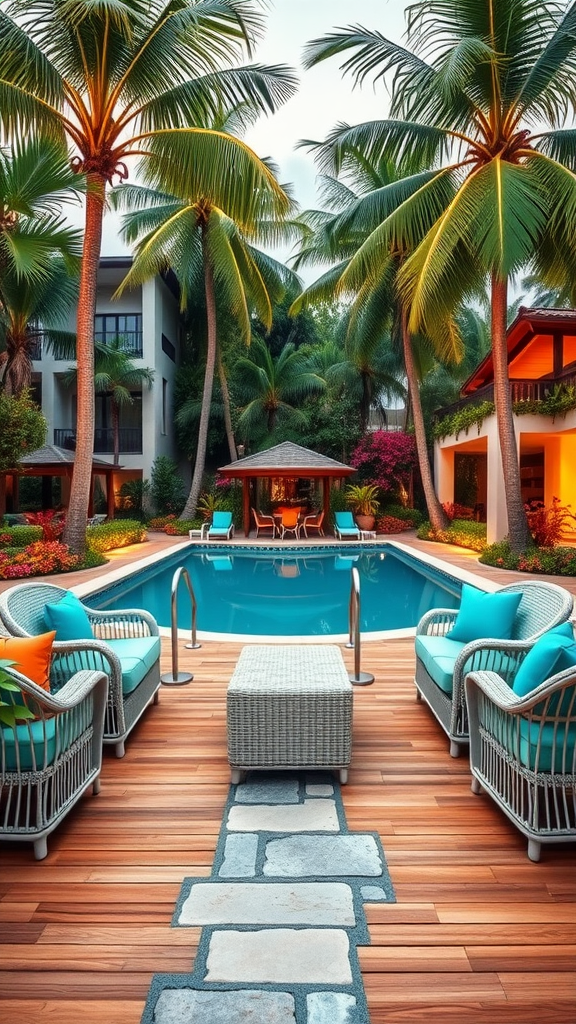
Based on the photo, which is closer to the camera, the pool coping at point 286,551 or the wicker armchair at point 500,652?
the wicker armchair at point 500,652

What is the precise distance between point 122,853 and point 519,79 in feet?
39.6

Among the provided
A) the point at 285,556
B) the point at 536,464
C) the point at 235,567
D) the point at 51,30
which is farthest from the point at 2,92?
the point at 536,464

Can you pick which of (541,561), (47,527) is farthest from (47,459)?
(541,561)

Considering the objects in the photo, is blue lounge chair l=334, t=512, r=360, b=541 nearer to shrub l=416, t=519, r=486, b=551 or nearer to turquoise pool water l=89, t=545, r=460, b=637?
turquoise pool water l=89, t=545, r=460, b=637

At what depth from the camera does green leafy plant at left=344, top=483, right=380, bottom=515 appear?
18672 millimetres

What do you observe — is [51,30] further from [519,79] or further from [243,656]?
[243,656]

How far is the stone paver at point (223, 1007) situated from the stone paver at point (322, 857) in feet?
1.90

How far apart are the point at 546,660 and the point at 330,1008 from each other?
1568 millimetres

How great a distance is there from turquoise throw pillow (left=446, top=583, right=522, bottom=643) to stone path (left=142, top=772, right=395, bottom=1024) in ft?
4.85

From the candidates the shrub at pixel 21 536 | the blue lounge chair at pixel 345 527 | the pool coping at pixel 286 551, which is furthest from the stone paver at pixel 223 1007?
the blue lounge chair at pixel 345 527

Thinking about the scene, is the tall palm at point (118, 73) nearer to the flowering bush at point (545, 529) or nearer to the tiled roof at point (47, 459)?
the tiled roof at point (47, 459)

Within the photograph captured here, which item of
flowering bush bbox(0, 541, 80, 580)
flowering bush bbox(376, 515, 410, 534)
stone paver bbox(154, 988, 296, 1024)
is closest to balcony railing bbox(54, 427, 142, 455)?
flowering bush bbox(376, 515, 410, 534)

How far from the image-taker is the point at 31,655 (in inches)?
110

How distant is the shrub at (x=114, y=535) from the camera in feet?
46.6
